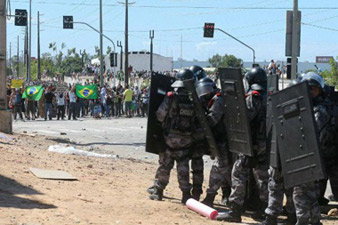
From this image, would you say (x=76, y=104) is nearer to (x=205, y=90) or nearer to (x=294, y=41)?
(x=294, y=41)

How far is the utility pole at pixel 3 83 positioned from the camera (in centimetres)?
1766

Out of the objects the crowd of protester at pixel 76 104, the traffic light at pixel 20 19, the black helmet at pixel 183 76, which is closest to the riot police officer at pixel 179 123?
the black helmet at pixel 183 76

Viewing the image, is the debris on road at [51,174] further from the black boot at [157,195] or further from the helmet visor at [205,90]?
the helmet visor at [205,90]

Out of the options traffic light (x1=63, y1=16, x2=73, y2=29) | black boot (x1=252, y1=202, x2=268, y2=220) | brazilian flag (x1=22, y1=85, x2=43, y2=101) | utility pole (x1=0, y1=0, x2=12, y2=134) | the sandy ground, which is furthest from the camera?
traffic light (x1=63, y1=16, x2=73, y2=29)

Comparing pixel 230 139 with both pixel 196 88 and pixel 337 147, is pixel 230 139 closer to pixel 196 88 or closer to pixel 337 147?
pixel 196 88

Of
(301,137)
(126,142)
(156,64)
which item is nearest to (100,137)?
(126,142)

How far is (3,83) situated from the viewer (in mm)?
18391

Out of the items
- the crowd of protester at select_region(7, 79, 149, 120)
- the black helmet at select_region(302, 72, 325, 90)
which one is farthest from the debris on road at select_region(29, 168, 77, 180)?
the crowd of protester at select_region(7, 79, 149, 120)

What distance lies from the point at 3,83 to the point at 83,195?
993cm

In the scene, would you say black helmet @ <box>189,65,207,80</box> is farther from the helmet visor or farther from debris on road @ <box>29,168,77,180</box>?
debris on road @ <box>29,168,77,180</box>

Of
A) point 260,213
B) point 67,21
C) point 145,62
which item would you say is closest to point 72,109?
point 67,21

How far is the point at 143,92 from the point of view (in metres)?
38.8

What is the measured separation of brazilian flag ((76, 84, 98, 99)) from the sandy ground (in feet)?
77.0

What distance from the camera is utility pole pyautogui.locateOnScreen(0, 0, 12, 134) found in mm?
17656
